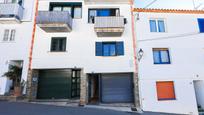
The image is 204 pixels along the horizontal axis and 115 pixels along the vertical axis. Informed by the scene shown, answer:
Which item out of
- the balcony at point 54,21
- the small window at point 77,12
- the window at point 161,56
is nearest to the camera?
the balcony at point 54,21

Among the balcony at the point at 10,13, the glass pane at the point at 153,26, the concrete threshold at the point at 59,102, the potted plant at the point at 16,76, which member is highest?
the balcony at the point at 10,13

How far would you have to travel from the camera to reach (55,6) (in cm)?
1289

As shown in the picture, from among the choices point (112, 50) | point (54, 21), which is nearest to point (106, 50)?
point (112, 50)

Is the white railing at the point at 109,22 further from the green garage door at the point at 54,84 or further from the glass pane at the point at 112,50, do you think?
the green garage door at the point at 54,84

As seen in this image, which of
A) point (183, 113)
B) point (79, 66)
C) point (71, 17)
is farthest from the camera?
point (71, 17)

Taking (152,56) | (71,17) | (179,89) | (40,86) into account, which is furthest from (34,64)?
(179,89)

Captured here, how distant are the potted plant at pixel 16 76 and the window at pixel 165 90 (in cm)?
1104

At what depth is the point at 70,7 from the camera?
42.0 feet

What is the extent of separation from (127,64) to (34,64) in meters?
7.67

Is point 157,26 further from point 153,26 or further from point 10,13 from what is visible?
point 10,13

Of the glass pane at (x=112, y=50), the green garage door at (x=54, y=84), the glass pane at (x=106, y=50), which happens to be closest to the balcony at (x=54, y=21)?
the glass pane at (x=106, y=50)

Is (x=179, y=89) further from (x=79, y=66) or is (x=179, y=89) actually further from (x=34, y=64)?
(x=34, y=64)

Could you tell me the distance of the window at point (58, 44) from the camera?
1178 centimetres

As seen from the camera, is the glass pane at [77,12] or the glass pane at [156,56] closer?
the glass pane at [156,56]
